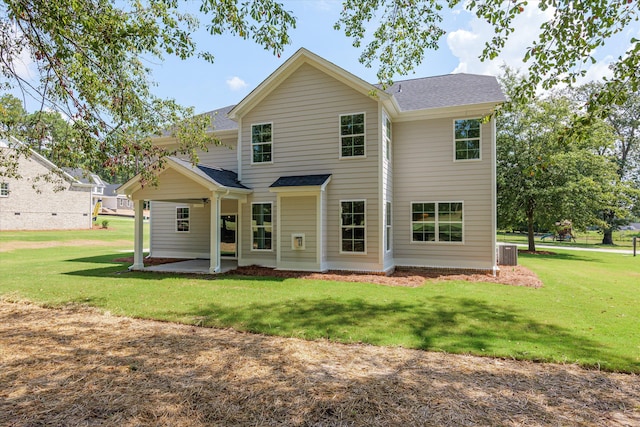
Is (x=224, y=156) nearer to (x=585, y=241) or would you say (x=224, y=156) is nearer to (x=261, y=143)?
(x=261, y=143)

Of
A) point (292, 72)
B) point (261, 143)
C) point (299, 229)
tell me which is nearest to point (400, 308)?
point (299, 229)

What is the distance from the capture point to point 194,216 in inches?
582

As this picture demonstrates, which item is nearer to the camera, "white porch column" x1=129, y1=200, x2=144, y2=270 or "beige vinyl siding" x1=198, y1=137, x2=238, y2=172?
"white porch column" x1=129, y1=200, x2=144, y2=270

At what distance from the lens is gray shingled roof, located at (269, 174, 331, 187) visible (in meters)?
11.2

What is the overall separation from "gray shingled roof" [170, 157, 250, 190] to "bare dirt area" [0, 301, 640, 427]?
6.70 m

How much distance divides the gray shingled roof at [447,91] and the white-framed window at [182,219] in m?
10.0

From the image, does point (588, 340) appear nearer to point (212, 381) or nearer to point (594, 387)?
point (594, 387)

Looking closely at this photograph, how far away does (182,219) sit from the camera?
590 inches

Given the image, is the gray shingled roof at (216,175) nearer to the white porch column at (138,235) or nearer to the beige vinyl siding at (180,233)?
the beige vinyl siding at (180,233)

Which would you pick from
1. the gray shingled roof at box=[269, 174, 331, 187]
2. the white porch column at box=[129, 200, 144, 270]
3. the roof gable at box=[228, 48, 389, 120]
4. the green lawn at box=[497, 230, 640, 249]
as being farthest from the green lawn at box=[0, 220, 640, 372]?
the green lawn at box=[497, 230, 640, 249]

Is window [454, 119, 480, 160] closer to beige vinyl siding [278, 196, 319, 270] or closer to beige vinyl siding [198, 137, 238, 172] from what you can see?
beige vinyl siding [278, 196, 319, 270]

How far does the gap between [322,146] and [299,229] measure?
305cm

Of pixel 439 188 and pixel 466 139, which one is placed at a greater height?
pixel 466 139

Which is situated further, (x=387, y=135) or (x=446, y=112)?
(x=387, y=135)
